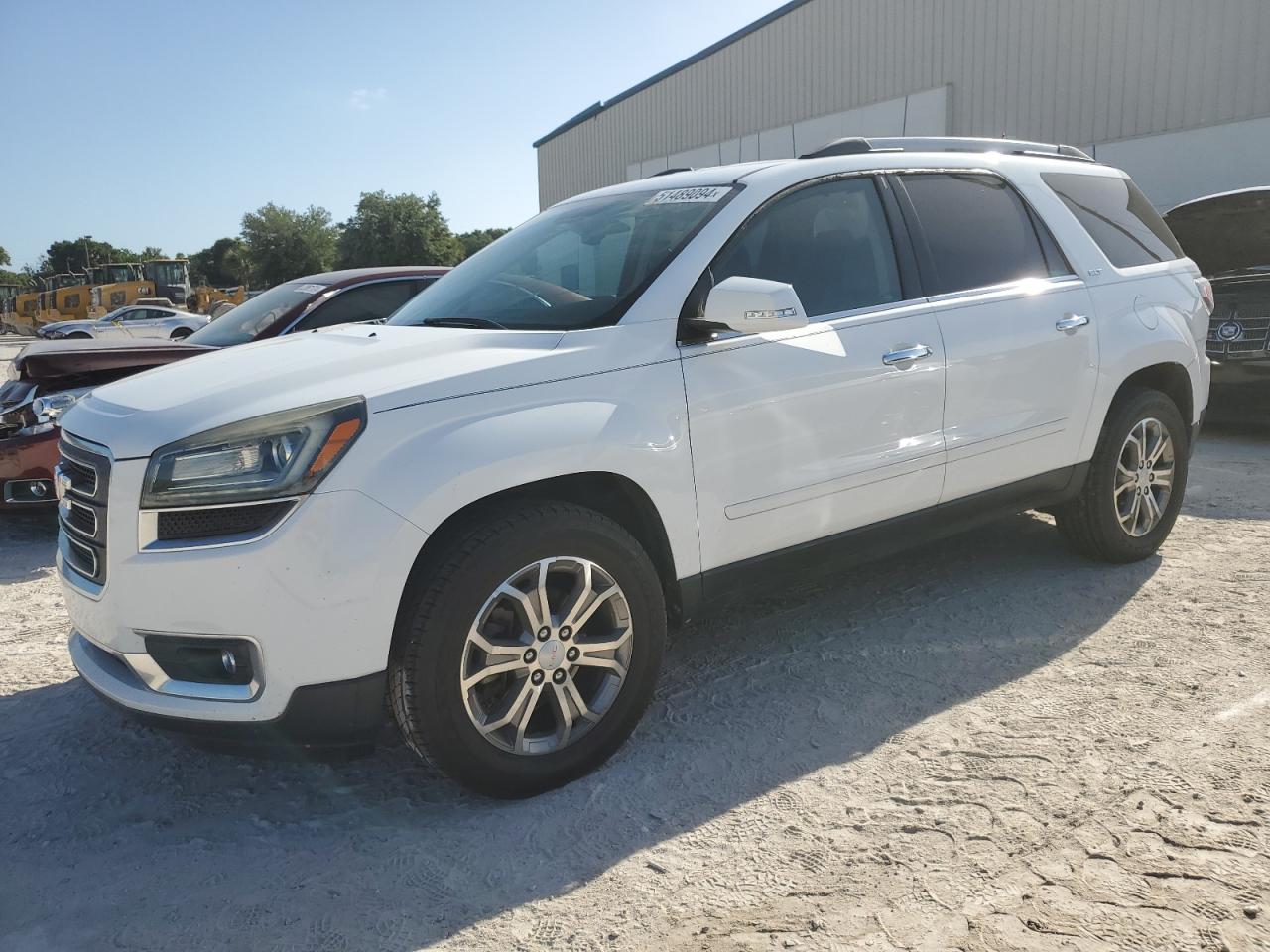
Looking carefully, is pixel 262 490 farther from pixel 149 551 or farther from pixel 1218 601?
pixel 1218 601

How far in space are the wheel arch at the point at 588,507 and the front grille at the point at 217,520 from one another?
0.38 m

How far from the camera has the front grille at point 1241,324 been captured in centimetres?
704

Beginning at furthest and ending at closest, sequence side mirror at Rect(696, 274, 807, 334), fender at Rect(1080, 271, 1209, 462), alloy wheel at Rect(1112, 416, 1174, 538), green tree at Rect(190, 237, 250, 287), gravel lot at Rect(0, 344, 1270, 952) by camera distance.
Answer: green tree at Rect(190, 237, 250, 287), alloy wheel at Rect(1112, 416, 1174, 538), fender at Rect(1080, 271, 1209, 462), side mirror at Rect(696, 274, 807, 334), gravel lot at Rect(0, 344, 1270, 952)

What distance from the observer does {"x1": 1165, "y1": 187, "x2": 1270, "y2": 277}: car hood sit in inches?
300

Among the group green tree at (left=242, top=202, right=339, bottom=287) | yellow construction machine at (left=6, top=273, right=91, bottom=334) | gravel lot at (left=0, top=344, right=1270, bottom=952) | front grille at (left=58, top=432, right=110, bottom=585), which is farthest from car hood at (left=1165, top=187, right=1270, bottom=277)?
green tree at (left=242, top=202, right=339, bottom=287)

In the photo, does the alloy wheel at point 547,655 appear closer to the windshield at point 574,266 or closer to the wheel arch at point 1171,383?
the windshield at point 574,266

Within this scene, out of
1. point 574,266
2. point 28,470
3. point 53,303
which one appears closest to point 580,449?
point 574,266

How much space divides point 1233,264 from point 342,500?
25.5 feet

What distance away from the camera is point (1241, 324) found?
7133mm

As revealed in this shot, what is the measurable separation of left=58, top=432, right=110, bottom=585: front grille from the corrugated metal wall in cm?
1565

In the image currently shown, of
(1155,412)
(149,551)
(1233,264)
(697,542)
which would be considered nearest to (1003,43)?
(1233,264)

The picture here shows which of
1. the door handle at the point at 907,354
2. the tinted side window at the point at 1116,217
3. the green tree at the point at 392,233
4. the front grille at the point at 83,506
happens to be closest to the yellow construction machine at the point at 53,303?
the green tree at the point at 392,233

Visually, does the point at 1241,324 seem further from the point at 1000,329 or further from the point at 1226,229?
the point at 1000,329

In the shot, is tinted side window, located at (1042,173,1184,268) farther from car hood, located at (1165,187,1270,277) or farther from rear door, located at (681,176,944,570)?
car hood, located at (1165,187,1270,277)
